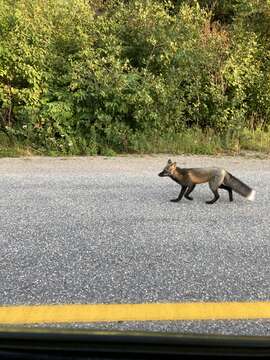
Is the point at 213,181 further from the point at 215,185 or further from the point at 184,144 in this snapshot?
the point at 184,144

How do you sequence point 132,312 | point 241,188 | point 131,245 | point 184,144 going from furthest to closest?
1. point 184,144
2. point 241,188
3. point 131,245
4. point 132,312

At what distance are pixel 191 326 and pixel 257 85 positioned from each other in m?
8.54

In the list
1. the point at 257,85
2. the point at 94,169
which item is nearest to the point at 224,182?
the point at 94,169

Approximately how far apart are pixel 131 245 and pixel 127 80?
6.05 m

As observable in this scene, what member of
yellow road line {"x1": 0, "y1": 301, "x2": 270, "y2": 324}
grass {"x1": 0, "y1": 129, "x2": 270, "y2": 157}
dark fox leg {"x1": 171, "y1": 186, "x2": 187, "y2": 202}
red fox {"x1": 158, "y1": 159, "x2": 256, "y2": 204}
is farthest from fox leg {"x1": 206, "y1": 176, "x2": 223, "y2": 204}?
grass {"x1": 0, "y1": 129, "x2": 270, "y2": 157}

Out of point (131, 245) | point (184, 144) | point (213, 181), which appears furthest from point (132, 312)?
point (184, 144)

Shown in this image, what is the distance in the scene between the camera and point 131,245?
12.6 ft

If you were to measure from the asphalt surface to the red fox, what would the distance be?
109 millimetres

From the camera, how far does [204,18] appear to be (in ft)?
34.9

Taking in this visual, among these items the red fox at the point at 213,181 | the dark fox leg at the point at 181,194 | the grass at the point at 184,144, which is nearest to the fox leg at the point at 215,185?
the red fox at the point at 213,181

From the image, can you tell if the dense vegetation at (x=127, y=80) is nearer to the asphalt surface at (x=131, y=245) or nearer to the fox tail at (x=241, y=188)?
the asphalt surface at (x=131, y=245)

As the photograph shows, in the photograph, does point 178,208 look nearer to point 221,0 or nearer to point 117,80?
point 117,80

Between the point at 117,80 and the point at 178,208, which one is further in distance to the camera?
the point at 117,80

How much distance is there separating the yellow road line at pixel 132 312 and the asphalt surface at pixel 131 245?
63mm
